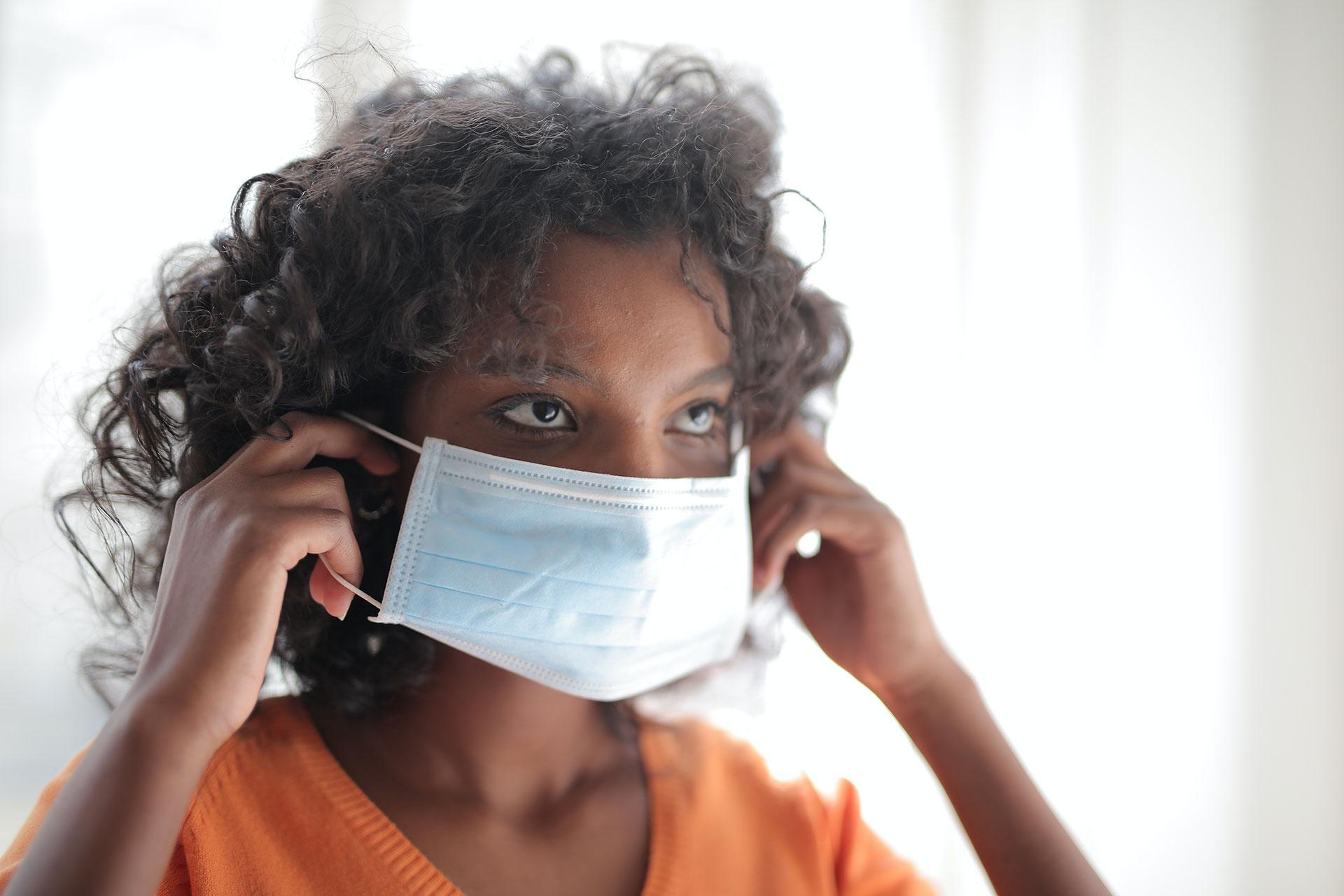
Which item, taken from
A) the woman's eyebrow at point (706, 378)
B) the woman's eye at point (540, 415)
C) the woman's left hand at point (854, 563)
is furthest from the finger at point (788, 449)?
the woman's eye at point (540, 415)

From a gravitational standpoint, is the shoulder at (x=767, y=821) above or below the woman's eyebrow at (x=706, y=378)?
below

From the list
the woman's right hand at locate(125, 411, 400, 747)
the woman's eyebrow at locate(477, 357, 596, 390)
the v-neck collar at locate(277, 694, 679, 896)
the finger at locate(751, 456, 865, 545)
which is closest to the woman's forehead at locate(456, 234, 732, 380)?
the woman's eyebrow at locate(477, 357, 596, 390)

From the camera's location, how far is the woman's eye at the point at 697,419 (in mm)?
1131

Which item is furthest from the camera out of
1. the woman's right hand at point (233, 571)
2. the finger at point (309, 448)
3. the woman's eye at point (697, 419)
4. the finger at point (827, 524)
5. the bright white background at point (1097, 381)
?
the bright white background at point (1097, 381)

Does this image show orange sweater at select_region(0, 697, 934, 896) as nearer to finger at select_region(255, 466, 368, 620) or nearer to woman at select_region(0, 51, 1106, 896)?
woman at select_region(0, 51, 1106, 896)

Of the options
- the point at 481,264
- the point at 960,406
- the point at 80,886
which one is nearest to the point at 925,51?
the point at 960,406

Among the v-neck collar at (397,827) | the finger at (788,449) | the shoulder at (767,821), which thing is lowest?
the shoulder at (767,821)

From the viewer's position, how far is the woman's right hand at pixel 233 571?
848 mm

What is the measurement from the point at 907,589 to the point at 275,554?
789 mm

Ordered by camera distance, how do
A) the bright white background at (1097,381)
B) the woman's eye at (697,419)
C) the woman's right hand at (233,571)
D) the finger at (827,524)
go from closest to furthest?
1. the woman's right hand at (233,571)
2. the woman's eye at (697,419)
3. the finger at (827,524)
4. the bright white background at (1097,381)

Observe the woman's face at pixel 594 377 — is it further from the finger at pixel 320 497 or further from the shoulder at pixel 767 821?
the shoulder at pixel 767 821

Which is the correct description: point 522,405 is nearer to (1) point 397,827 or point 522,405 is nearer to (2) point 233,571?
(2) point 233,571

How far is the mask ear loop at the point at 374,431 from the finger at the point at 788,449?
0.49 meters

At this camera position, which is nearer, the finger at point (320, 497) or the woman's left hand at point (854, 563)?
the finger at point (320, 497)
